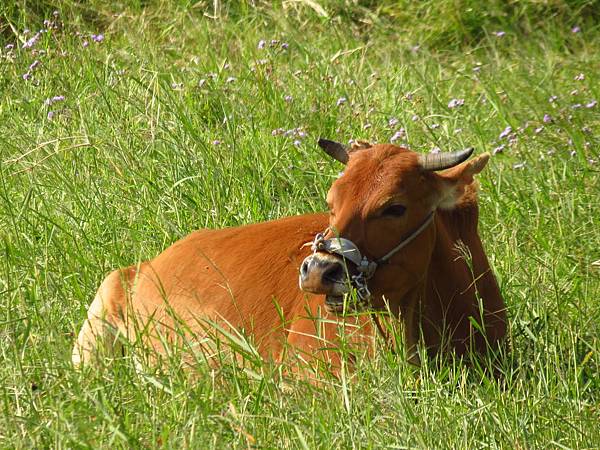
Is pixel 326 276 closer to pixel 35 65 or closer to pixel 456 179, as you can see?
pixel 456 179

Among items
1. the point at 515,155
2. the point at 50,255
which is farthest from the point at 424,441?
the point at 515,155

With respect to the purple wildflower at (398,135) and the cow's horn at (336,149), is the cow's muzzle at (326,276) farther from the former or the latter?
the purple wildflower at (398,135)

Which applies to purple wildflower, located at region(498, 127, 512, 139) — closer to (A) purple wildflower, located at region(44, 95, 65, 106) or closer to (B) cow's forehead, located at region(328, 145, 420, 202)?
(B) cow's forehead, located at region(328, 145, 420, 202)

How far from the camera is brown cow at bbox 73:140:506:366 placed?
15.5 ft

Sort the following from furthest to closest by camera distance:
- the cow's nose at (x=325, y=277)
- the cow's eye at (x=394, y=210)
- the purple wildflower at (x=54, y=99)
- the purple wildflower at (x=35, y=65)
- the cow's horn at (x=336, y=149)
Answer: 1. the purple wildflower at (x=35, y=65)
2. the purple wildflower at (x=54, y=99)
3. the cow's horn at (x=336, y=149)
4. the cow's eye at (x=394, y=210)
5. the cow's nose at (x=325, y=277)

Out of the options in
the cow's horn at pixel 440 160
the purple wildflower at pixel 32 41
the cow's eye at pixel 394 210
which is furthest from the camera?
the purple wildflower at pixel 32 41

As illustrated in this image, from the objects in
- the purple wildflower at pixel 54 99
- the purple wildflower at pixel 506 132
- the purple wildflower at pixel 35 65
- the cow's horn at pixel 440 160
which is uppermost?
the purple wildflower at pixel 35 65

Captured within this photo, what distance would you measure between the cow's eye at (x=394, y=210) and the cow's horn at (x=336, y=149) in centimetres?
58

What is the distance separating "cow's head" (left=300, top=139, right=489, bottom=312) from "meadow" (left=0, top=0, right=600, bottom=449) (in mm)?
348

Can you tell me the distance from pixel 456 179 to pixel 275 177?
185cm

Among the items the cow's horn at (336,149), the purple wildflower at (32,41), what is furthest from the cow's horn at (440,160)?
the purple wildflower at (32,41)

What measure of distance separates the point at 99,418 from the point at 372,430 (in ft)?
2.94

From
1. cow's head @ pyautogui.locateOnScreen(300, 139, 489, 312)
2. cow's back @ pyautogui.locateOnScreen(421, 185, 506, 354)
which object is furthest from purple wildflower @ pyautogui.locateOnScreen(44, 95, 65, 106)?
cow's back @ pyautogui.locateOnScreen(421, 185, 506, 354)

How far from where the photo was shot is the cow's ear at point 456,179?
512 cm
